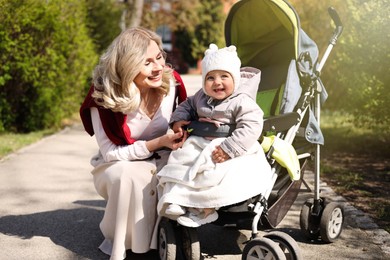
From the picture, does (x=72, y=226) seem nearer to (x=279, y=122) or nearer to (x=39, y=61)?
(x=279, y=122)

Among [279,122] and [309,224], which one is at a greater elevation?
[279,122]

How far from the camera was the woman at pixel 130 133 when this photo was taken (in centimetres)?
394

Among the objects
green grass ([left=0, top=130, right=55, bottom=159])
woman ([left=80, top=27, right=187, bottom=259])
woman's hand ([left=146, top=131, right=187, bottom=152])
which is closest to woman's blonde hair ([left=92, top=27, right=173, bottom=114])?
woman ([left=80, top=27, right=187, bottom=259])

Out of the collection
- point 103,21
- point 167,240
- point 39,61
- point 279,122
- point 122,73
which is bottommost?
point 167,240

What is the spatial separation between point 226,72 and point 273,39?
1.38 meters

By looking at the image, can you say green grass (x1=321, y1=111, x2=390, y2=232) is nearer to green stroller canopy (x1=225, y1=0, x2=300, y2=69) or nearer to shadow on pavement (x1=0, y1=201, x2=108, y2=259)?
green stroller canopy (x1=225, y1=0, x2=300, y2=69)

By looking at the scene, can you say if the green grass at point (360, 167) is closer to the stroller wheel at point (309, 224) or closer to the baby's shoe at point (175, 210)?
the stroller wheel at point (309, 224)

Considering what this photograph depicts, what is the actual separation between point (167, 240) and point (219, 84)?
3.35 feet

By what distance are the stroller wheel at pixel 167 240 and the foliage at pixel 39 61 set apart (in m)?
5.59

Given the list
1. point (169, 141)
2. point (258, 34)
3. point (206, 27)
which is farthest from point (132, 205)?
point (206, 27)

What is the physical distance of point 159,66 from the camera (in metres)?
4.18

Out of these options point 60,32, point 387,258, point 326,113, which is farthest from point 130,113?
point 326,113

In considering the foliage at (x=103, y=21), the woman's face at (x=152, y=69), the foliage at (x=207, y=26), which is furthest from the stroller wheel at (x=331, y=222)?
the foliage at (x=207, y=26)

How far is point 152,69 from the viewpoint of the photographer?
4.15m
